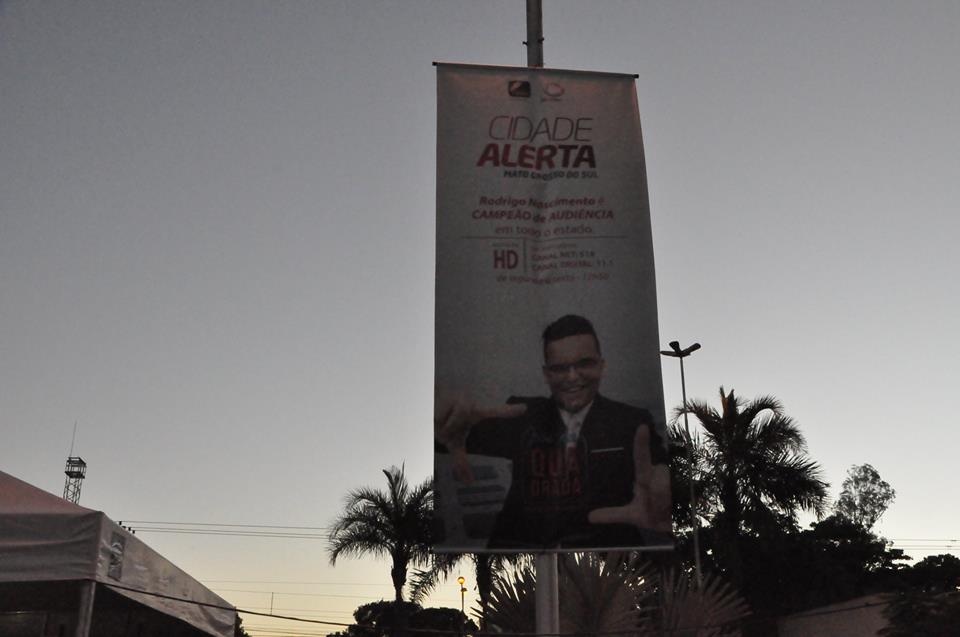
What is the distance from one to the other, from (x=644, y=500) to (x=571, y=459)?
700 millimetres

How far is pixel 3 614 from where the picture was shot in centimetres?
890

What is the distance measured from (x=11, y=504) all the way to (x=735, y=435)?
2472 cm

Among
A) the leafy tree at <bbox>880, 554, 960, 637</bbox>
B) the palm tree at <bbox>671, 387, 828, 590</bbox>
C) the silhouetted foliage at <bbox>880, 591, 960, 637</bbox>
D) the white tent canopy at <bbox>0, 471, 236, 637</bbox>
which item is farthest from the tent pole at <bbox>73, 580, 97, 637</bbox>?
the palm tree at <bbox>671, 387, 828, 590</bbox>

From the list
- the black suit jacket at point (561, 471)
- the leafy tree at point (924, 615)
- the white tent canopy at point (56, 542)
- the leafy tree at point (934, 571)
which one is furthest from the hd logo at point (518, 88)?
the leafy tree at point (934, 571)

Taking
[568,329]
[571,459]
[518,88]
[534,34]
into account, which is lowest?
[571,459]

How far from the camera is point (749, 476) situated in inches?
1116

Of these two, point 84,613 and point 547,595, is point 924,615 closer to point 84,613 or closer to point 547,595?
point 547,595

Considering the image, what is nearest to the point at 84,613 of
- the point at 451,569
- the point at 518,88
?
the point at 518,88

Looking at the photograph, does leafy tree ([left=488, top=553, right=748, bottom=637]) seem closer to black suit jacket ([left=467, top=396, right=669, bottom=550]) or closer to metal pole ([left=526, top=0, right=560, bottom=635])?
metal pole ([left=526, top=0, right=560, bottom=635])

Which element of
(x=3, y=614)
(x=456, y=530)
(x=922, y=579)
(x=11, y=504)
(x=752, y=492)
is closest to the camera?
(x=11, y=504)

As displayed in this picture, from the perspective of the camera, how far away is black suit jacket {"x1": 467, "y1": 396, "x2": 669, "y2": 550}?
27.1 feet

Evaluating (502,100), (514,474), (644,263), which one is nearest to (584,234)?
(644,263)

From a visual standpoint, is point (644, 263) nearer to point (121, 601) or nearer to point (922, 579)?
point (121, 601)

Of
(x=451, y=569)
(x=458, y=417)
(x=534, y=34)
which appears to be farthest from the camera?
(x=451, y=569)
